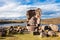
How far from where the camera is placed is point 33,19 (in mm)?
12109

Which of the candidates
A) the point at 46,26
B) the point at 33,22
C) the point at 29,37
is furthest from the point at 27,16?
the point at 29,37

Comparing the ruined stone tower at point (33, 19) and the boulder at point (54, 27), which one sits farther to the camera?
the boulder at point (54, 27)

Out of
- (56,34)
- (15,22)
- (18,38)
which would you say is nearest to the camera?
(18,38)

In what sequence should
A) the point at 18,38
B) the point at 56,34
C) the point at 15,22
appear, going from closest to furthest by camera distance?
1. the point at 18,38
2. the point at 56,34
3. the point at 15,22

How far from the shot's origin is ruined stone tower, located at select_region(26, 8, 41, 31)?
11419 mm

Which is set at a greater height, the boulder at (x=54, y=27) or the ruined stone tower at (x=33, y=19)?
the ruined stone tower at (x=33, y=19)

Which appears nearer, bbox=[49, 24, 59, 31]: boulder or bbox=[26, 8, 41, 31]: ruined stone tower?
bbox=[26, 8, 41, 31]: ruined stone tower

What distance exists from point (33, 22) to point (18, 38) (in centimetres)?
255

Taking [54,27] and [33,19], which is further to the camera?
[33,19]

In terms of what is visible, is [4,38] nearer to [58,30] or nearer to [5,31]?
[5,31]

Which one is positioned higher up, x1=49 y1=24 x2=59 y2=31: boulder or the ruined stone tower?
the ruined stone tower

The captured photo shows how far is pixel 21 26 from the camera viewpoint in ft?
38.6

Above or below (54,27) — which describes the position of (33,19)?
above

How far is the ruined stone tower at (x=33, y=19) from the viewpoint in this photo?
11.4 metres
